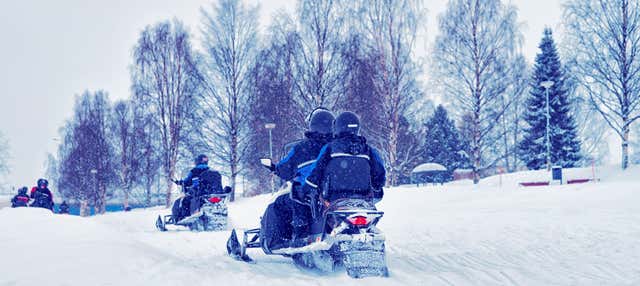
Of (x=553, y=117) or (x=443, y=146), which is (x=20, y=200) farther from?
(x=443, y=146)

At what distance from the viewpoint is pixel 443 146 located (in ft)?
180

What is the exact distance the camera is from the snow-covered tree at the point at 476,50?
2794cm

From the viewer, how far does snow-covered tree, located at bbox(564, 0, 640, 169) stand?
2431 cm

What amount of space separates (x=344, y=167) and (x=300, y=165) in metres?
0.61

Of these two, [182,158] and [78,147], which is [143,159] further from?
[182,158]

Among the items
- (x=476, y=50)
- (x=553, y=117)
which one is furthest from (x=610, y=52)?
(x=553, y=117)

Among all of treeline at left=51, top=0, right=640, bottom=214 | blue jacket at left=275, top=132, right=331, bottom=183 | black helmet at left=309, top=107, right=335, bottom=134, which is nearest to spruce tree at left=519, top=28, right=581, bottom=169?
treeline at left=51, top=0, right=640, bottom=214

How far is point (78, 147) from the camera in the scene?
53062mm

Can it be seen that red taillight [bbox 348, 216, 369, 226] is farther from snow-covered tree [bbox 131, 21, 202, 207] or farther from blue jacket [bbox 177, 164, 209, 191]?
snow-covered tree [bbox 131, 21, 202, 207]

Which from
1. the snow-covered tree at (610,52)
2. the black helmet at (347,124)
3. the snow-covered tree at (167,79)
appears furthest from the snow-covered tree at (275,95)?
the black helmet at (347,124)

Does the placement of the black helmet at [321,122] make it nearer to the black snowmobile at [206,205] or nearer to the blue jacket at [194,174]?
the black snowmobile at [206,205]

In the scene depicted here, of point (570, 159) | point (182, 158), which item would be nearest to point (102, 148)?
point (182, 158)

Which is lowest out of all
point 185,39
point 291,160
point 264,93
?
point 291,160

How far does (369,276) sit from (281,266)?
1.47 metres
